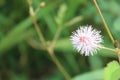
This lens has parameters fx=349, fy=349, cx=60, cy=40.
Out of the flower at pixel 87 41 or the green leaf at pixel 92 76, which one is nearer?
the flower at pixel 87 41

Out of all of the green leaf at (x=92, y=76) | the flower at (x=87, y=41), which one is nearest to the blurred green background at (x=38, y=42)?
the green leaf at (x=92, y=76)

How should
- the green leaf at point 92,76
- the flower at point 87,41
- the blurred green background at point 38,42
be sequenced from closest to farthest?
the flower at point 87,41 < the green leaf at point 92,76 < the blurred green background at point 38,42

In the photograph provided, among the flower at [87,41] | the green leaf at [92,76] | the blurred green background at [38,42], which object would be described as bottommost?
the flower at [87,41]

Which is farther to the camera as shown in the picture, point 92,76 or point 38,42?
point 38,42

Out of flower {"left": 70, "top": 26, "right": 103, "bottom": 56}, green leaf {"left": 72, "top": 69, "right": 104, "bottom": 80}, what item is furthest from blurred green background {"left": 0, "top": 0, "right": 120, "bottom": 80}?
flower {"left": 70, "top": 26, "right": 103, "bottom": 56}

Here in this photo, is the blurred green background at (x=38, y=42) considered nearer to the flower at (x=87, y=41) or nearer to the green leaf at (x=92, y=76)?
the green leaf at (x=92, y=76)

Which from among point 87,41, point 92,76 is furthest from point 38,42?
point 87,41

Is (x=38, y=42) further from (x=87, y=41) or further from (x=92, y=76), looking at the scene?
(x=87, y=41)

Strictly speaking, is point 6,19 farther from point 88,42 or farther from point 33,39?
point 88,42
